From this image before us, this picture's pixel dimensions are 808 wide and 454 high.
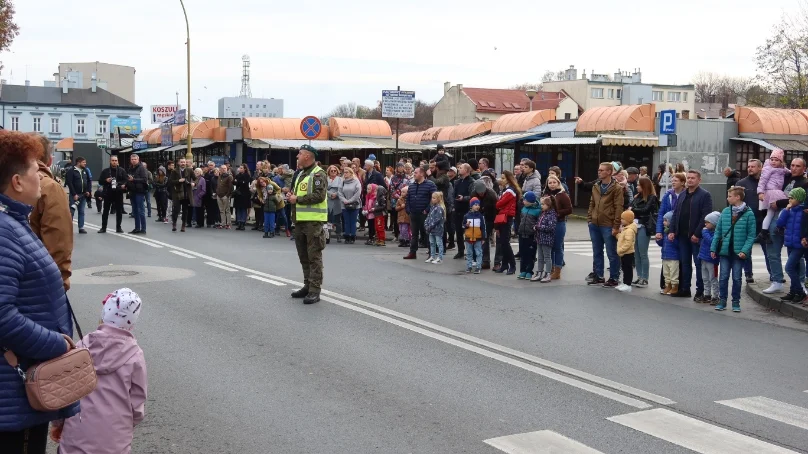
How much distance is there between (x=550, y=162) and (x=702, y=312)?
24035 millimetres

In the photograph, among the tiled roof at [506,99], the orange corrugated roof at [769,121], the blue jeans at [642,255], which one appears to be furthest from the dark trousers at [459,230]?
the tiled roof at [506,99]

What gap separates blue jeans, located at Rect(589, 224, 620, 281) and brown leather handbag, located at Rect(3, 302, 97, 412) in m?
10.8

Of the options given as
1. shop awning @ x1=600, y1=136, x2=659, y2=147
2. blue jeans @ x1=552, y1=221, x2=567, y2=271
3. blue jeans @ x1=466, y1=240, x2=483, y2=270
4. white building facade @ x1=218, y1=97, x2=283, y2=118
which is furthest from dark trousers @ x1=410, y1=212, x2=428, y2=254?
white building facade @ x1=218, y1=97, x2=283, y2=118

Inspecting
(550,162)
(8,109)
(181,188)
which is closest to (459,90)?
(8,109)

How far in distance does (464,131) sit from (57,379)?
41.6 metres

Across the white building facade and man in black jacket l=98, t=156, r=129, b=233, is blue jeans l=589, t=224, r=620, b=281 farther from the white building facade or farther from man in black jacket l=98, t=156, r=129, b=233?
the white building facade

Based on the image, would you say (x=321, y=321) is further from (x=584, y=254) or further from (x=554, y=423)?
(x=584, y=254)

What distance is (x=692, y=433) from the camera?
5867 millimetres

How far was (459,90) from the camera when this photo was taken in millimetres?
96750

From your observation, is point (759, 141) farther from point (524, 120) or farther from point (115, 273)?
point (115, 273)

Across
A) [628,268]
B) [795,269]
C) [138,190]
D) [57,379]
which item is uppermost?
[138,190]

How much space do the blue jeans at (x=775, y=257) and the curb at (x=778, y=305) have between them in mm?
320

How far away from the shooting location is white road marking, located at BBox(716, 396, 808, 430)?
20.7ft

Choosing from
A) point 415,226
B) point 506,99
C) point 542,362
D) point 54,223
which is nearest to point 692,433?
point 542,362
